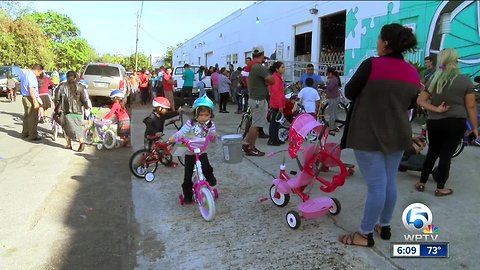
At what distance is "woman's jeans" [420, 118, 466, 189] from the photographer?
487 cm

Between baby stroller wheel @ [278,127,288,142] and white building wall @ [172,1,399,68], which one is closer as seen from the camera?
baby stroller wheel @ [278,127,288,142]

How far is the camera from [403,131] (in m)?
3.51

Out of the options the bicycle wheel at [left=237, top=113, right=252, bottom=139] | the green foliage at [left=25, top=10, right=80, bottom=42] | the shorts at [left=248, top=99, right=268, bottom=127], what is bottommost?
the bicycle wheel at [left=237, top=113, right=252, bottom=139]

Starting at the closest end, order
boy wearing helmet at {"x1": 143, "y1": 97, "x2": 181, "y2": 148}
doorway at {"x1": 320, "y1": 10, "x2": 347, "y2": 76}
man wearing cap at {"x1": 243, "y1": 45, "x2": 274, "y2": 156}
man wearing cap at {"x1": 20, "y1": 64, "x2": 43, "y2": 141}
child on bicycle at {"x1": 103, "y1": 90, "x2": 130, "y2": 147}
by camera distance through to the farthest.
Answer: boy wearing helmet at {"x1": 143, "y1": 97, "x2": 181, "y2": 148}, man wearing cap at {"x1": 243, "y1": 45, "x2": 274, "y2": 156}, child on bicycle at {"x1": 103, "y1": 90, "x2": 130, "y2": 147}, man wearing cap at {"x1": 20, "y1": 64, "x2": 43, "y2": 141}, doorway at {"x1": 320, "y1": 10, "x2": 347, "y2": 76}

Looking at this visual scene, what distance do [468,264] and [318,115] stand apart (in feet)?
23.9

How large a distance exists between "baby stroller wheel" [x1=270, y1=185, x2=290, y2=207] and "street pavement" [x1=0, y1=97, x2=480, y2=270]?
0.08 metres

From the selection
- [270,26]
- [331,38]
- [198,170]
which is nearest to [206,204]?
[198,170]

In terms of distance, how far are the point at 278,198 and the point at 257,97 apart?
321cm

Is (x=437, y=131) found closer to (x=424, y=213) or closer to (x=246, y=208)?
(x=424, y=213)

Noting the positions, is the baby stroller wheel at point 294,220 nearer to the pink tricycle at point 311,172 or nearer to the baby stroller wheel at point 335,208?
the pink tricycle at point 311,172

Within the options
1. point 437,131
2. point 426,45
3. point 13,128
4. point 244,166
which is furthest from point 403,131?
point 13,128

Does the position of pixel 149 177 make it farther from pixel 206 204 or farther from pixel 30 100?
pixel 30 100

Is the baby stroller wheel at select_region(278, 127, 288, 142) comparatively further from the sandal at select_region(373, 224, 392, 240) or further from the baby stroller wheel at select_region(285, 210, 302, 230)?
the sandal at select_region(373, 224, 392, 240)

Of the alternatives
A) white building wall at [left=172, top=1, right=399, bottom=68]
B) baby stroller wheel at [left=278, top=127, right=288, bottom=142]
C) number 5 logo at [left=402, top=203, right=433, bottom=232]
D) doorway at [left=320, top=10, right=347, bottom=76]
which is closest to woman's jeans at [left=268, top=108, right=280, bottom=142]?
baby stroller wheel at [left=278, top=127, right=288, bottom=142]
